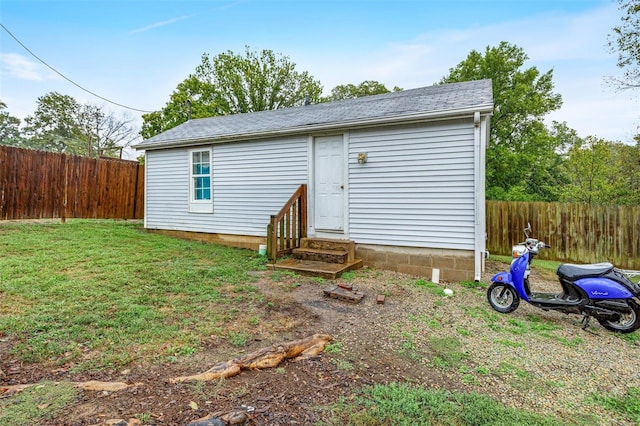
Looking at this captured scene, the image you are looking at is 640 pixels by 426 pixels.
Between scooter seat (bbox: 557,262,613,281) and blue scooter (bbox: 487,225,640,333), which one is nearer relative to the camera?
blue scooter (bbox: 487,225,640,333)

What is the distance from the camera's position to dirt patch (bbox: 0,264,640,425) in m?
1.92

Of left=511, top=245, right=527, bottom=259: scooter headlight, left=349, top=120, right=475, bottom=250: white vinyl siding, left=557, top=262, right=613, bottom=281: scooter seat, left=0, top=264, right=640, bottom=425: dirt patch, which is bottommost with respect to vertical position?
left=0, top=264, right=640, bottom=425: dirt patch

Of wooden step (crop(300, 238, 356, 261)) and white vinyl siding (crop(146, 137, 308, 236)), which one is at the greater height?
white vinyl siding (crop(146, 137, 308, 236))

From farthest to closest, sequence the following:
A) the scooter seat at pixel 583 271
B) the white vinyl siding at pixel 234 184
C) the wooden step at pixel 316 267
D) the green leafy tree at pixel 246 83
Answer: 1. the green leafy tree at pixel 246 83
2. the white vinyl siding at pixel 234 184
3. the wooden step at pixel 316 267
4. the scooter seat at pixel 583 271

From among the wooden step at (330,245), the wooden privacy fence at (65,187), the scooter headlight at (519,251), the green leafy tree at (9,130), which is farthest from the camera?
the green leafy tree at (9,130)

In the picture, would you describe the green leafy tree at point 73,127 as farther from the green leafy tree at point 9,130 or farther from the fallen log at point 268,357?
the fallen log at point 268,357

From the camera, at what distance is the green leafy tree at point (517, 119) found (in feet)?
54.9

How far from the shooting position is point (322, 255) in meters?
5.98

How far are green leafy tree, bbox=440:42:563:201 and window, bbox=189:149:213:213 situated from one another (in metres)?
14.4

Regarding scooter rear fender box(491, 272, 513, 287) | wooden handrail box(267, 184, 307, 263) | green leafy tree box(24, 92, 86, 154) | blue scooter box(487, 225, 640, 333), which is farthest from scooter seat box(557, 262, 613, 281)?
green leafy tree box(24, 92, 86, 154)

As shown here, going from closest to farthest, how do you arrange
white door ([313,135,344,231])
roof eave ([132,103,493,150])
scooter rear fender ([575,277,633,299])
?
scooter rear fender ([575,277,633,299])
roof eave ([132,103,493,150])
white door ([313,135,344,231])

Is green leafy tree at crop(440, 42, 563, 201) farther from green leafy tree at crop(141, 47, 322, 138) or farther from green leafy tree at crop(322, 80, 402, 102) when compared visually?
green leafy tree at crop(141, 47, 322, 138)

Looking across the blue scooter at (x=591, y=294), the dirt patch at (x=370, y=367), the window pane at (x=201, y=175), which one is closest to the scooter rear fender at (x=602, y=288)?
the blue scooter at (x=591, y=294)

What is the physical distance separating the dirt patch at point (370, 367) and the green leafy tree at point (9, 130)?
31367 millimetres
